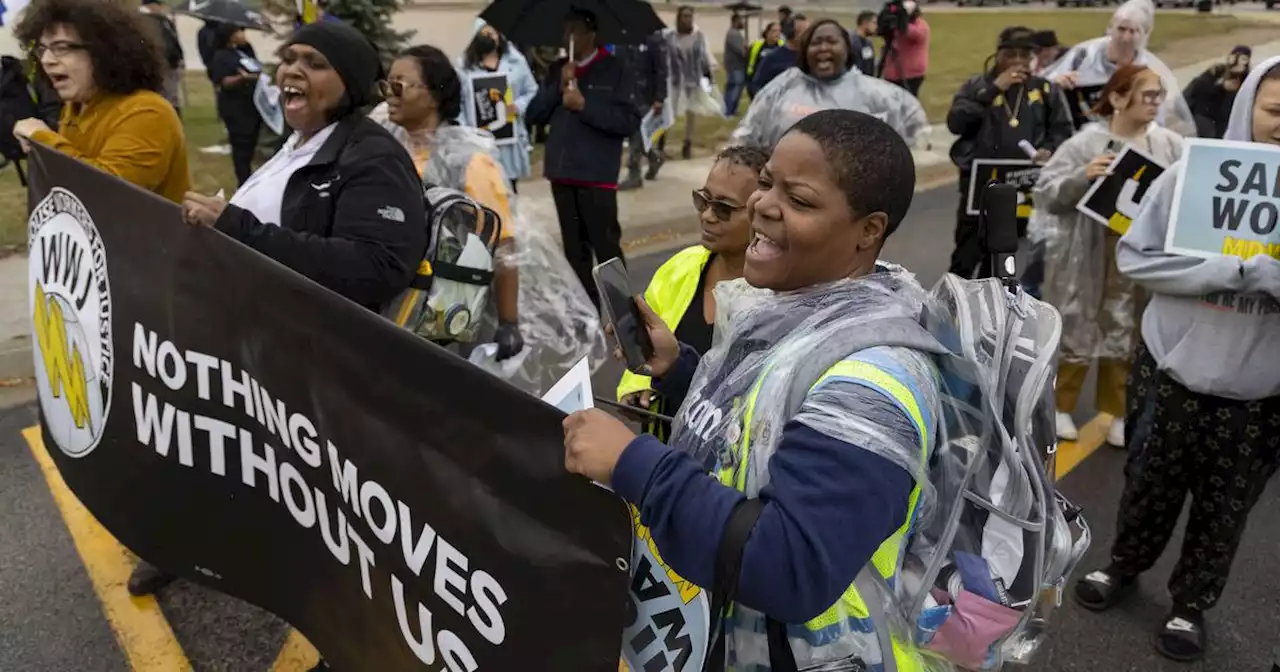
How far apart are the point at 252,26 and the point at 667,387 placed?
7092 millimetres

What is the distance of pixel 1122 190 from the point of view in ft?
13.1

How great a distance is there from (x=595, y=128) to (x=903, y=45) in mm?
9348

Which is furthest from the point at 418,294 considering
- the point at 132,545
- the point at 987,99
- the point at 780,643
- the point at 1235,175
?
the point at 987,99

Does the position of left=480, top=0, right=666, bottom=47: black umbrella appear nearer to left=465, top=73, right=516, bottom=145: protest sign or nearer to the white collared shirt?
left=465, top=73, right=516, bottom=145: protest sign

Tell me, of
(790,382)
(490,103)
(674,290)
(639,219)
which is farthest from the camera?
(639,219)

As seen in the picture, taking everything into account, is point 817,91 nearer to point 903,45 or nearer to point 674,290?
point 674,290

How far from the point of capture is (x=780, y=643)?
1513 mm

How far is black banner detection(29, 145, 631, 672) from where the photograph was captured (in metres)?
1.61

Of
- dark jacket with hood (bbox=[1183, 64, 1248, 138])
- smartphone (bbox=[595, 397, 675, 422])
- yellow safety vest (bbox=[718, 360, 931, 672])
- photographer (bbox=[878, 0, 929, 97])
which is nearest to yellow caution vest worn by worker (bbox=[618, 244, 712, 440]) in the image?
smartphone (bbox=[595, 397, 675, 422])

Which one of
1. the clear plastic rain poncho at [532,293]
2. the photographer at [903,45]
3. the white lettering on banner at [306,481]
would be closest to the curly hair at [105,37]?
the clear plastic rain poncho at [532,293]

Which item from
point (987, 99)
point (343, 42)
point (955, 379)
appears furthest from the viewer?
point (987, 99)

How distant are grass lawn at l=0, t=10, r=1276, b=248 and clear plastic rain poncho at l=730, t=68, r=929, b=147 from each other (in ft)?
18.0

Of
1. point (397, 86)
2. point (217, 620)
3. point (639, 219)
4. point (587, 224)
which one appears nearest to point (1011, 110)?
point (587, 224)

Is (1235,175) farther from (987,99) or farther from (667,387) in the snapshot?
(987,99)
